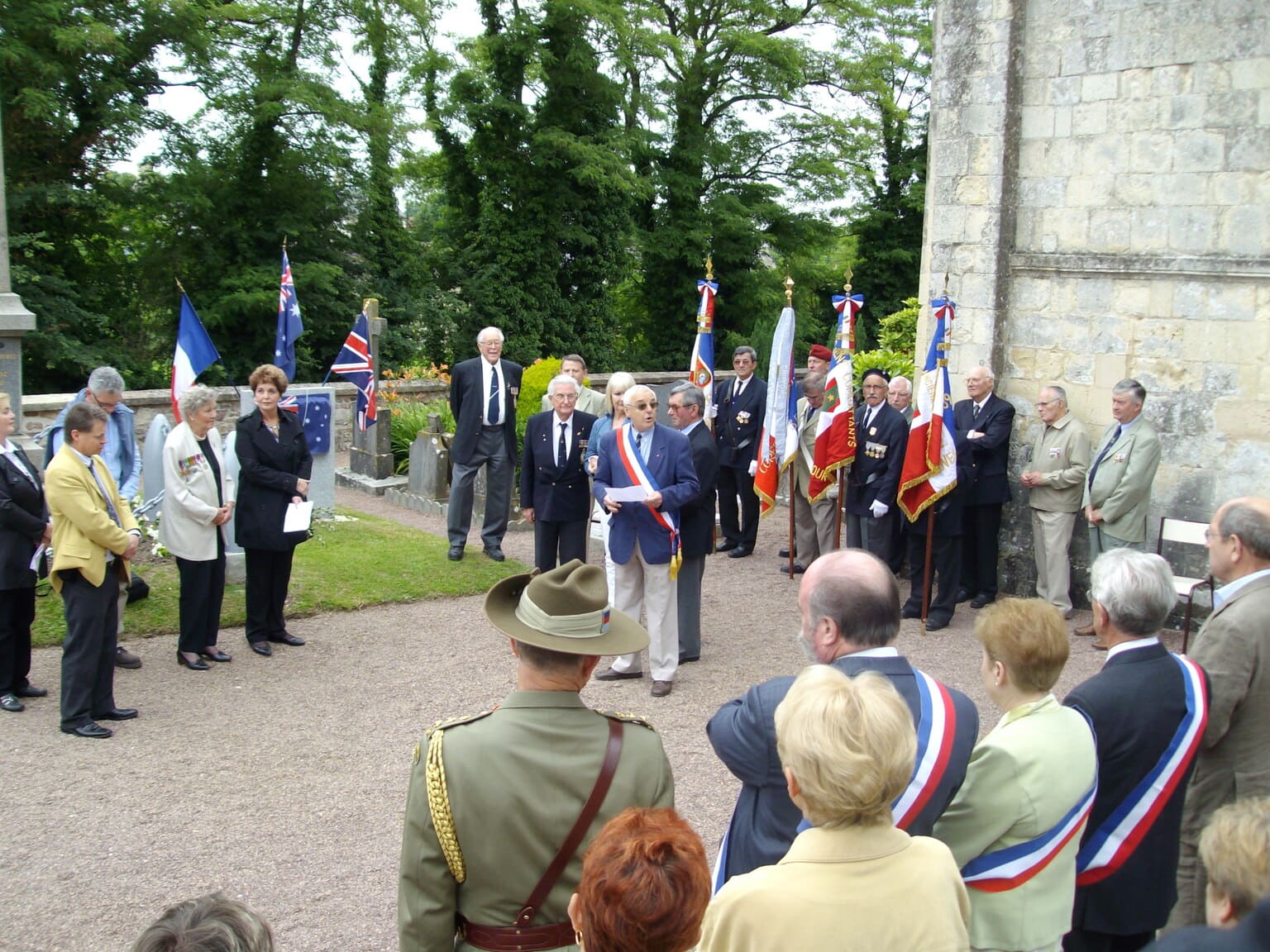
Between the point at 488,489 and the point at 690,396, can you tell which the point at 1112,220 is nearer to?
the point at 690,396

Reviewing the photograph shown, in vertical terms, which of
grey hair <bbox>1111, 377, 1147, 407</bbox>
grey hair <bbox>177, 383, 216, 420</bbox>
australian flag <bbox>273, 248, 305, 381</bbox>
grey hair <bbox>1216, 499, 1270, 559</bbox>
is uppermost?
australian flag <bbox>273, 248, 305, 381</bbox>

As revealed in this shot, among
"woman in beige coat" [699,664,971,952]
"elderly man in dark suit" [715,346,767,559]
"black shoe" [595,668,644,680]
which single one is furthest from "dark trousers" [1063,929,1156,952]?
"elderly man in dark suit" [715,346,767,559]

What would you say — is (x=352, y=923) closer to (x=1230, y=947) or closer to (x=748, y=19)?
(x=1230, y=947)

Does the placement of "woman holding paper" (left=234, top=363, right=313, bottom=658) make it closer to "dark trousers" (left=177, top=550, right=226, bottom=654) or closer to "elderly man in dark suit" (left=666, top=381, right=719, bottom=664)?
"dark trousers" (left=177, top=550, right=226, bottom=654)

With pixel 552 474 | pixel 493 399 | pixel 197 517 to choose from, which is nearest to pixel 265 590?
pixel 197 517

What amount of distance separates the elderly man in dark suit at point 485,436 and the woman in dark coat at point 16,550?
13.3ft

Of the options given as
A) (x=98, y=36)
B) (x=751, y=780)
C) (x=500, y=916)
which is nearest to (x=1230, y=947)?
(x=751, y=780)

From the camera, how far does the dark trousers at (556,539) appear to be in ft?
28.8

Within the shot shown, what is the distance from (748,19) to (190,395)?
2484 cm

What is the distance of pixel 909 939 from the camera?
2.10m

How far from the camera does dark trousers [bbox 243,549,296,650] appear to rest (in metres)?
7.70

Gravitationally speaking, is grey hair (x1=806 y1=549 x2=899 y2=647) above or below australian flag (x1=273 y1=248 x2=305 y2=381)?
below

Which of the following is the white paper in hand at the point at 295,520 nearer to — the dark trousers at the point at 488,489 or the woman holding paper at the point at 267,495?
the woman holding paper at the point at 267,495

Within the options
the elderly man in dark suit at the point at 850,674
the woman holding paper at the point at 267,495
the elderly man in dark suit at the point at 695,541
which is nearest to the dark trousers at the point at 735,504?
the elderly man in dark suit at the point at 695,541
